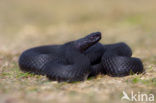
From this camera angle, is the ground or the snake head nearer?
the ground

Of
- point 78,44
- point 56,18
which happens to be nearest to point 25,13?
point 56,18

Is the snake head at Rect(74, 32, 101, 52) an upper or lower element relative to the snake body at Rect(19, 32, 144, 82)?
upper

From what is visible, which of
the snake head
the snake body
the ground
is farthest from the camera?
the snake head

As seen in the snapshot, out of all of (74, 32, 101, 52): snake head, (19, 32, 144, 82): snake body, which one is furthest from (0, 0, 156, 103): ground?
(74, 32, 101, 52): snake head

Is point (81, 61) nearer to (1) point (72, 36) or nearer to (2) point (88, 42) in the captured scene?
(2) point (88, 42)

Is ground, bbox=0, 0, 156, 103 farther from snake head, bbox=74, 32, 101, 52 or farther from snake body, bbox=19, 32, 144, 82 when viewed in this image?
snake head, bbox=74, 32, 101, 52

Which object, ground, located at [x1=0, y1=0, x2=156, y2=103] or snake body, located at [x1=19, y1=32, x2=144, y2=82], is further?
snake body, located at [x1=19, y1=32, x2=144, y2=82]

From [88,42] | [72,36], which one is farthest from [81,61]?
[72,36]

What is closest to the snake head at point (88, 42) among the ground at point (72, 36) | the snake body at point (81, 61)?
the snake body at point (81, 61)

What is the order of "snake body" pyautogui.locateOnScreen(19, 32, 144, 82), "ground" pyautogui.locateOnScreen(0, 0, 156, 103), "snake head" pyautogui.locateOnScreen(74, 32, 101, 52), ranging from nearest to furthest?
"ground" pyautogui.locateOnScreen(0, 0, 156, 103), "snake body" pyautogui.locateOnScreen(19, 32, 144, 82), "snake head" pyautogui.locateOnScreen(74, 32, 101, 52)
